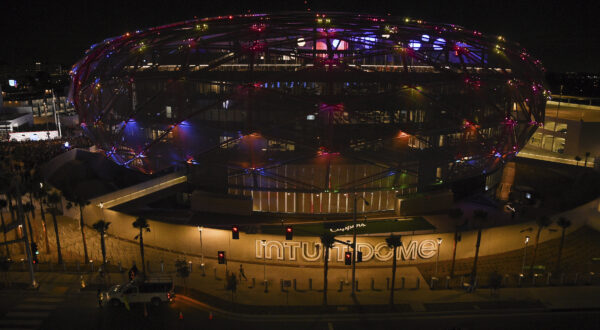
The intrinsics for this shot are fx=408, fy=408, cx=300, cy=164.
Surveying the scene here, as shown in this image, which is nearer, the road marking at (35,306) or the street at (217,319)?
the street at (217,319)

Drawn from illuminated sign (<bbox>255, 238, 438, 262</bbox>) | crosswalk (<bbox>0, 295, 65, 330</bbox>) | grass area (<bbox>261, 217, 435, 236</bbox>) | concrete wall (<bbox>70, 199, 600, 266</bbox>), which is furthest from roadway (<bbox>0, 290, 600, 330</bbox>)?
grass area (<bbox>261, 217, 435, 236</bbox>)

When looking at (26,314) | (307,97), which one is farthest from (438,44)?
(26,314)

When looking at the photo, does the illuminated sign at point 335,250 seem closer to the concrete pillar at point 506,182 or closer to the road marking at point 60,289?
the road marking at point 60,289

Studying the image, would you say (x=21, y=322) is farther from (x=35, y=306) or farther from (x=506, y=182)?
(x=506, y=182)

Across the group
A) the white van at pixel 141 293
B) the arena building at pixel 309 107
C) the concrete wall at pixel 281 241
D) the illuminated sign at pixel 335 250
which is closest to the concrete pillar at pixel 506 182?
the arena building at pixel 309 107

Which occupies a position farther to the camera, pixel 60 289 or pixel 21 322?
pixel 60 289
